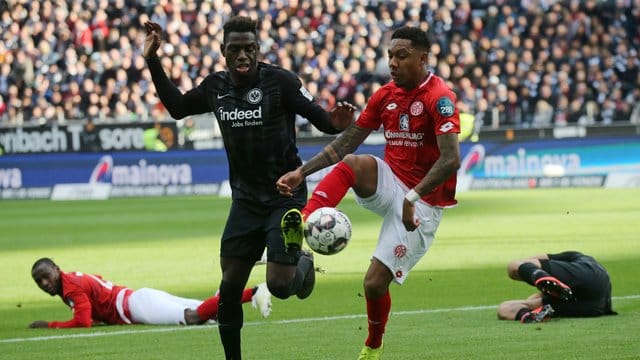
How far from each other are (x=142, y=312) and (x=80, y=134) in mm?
19565

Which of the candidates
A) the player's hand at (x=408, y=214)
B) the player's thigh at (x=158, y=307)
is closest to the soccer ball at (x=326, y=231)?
the player's hand at (x=408, y=214)

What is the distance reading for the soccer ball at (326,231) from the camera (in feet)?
25.0

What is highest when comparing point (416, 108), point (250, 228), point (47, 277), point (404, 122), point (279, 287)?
point (416, 108)

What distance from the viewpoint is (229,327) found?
8117 millimetres

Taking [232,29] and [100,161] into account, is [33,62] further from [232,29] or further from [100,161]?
[232,29]

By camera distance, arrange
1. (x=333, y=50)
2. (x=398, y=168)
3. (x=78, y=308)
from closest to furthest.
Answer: (x=398, y=168), (x=78, y=308), (x=333, y=50)

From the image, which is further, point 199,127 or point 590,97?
point 590,97

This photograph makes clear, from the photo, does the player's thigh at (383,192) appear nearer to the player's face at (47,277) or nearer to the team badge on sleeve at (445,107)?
the team badge on sleeve at (445,107)

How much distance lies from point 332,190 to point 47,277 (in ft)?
12.8

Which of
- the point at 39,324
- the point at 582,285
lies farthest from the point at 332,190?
the point at 39,324

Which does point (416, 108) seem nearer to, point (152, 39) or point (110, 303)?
point (152, 39)

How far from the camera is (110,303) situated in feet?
36.8

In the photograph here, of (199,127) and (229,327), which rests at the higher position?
(229,327)

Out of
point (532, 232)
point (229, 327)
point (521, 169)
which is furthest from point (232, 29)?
point (521, 169)
